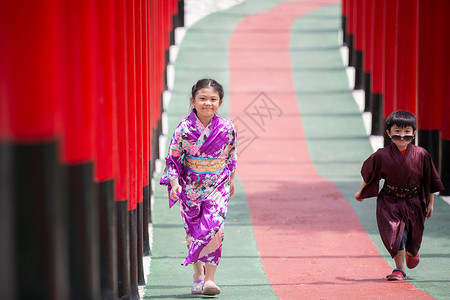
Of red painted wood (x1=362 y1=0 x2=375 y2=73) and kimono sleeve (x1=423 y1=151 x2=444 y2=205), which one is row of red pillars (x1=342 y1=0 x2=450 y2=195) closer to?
red painted wood (x1=362 y1=0 x2=375 y2=73)

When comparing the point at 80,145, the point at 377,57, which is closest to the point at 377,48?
the point at 377,57

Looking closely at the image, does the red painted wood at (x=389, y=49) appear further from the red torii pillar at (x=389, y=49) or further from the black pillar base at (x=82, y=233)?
the black pillar base at (x=82, y=233)

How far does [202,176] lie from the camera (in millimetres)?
6016

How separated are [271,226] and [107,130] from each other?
4325 millimetres

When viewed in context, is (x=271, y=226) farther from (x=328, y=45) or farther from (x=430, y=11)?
(x=328, y=45)

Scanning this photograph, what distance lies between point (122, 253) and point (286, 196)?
4.80 m

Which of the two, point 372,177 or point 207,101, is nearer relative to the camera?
point 207,101

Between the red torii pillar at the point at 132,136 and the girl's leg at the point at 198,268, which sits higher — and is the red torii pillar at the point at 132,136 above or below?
above

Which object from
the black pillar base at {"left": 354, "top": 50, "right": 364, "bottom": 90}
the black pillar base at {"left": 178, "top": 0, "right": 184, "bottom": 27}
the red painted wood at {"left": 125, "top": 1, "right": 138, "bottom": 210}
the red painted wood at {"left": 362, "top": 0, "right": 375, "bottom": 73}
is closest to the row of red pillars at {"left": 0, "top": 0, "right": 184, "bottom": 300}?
the red painted wood at {"left": 125, "top": 1, "right": 138, "bottom": 210}

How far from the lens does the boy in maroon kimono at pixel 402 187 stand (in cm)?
632

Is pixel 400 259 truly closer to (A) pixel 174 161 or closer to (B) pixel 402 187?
(B) pixel 402 187

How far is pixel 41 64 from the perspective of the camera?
2.90 m

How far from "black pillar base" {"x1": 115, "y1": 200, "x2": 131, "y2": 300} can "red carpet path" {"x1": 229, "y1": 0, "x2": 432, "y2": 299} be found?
114cm

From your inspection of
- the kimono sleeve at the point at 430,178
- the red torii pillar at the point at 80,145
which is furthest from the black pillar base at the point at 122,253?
the kimono sleeve at the point at 430,178
